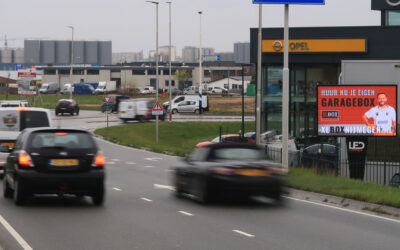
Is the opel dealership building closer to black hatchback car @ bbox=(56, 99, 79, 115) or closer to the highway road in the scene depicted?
black hatchback car @ bbox=(56, 99, 79, 115)

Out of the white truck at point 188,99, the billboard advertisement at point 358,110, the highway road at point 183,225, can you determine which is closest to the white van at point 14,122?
the highway road at point 183,225

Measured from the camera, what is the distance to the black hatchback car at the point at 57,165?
14.7 metres

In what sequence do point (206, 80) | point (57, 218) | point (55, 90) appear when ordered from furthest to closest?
1. point (206, 80)
2. point (55, 90)
3. point (57, 218)

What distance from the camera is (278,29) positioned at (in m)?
50.6

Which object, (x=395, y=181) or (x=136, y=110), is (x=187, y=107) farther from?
(x=395, y=181)

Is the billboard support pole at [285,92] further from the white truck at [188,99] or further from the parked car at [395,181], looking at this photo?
the white truck at [188,99]

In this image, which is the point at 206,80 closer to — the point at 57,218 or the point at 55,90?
the point at 55,90

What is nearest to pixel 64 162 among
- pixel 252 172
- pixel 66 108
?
pixel 252 172

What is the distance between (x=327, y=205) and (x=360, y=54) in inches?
1385

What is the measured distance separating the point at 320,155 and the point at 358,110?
171 inches

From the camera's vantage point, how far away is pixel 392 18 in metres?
60.4

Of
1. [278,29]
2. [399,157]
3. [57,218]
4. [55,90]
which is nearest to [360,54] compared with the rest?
[278,29]

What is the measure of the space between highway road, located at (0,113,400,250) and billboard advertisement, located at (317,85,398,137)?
1320cm

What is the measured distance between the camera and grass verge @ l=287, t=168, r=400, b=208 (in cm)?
1619
